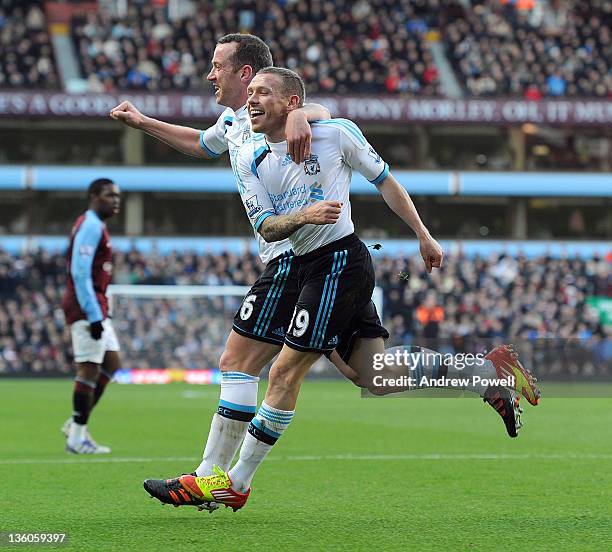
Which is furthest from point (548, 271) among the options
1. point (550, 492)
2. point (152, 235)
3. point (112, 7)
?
point (550, 492)

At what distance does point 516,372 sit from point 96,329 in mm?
4688

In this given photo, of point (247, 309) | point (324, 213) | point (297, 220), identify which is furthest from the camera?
point (247, 309)

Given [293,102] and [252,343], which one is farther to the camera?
[252,343]

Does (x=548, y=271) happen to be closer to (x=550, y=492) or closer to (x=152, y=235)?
(x=152, y=235)

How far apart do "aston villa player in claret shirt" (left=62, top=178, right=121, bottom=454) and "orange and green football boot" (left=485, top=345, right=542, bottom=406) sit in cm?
458

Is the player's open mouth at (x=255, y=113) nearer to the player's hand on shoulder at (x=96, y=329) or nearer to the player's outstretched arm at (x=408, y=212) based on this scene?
the player's outstretched arm at (x=408, y=212)

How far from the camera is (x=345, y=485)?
7.86 meters

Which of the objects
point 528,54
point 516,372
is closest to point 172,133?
point 516,372

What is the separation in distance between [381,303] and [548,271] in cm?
554

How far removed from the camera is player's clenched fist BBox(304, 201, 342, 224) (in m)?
5.67

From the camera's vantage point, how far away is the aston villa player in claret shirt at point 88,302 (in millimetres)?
10469

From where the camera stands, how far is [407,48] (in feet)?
113

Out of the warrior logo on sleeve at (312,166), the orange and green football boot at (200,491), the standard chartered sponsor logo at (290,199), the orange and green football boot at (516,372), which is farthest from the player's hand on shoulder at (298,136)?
the orange and green football boot at (516,372)

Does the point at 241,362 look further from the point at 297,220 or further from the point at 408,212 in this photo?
the point at 408,212
